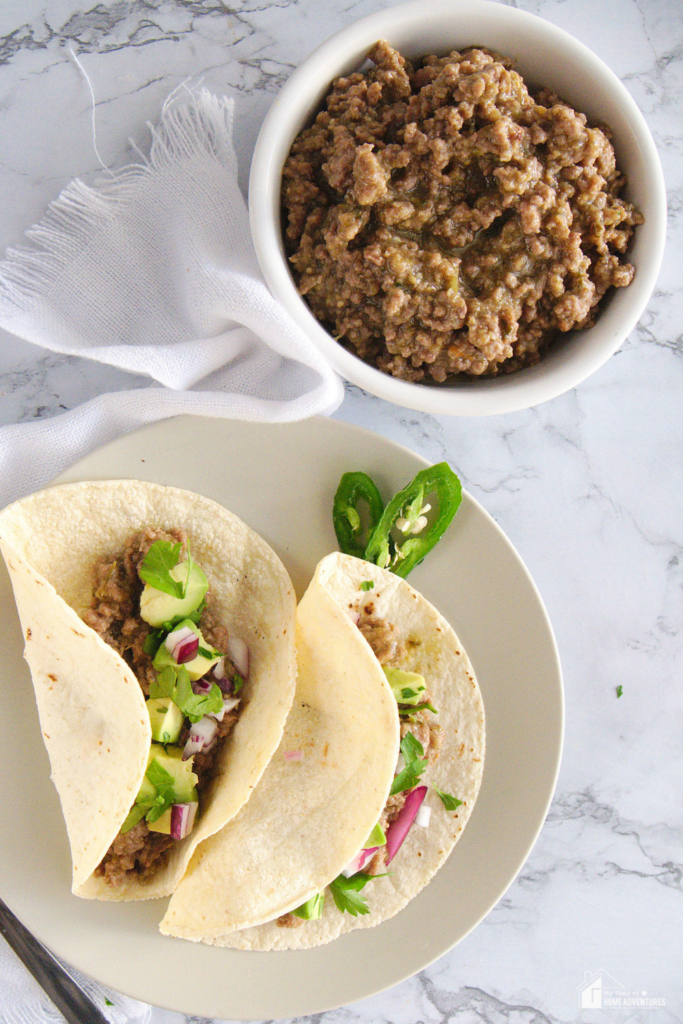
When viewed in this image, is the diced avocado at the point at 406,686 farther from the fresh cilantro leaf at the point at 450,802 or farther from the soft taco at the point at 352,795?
the fresh cilantro leaf at the point at 450,802

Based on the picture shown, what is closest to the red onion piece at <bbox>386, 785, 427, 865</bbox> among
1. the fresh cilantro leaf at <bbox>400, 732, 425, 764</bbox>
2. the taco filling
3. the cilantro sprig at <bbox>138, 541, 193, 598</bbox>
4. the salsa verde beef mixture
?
the taco filling

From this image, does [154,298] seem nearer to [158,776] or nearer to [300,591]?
[300,591]

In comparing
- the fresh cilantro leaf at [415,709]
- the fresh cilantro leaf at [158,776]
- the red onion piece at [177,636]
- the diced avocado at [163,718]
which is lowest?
the fresh cilantro leaf at [415,709]

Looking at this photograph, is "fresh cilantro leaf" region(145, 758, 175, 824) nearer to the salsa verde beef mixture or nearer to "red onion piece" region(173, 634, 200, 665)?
"red onion piece" region(173, 634, 200, 665)

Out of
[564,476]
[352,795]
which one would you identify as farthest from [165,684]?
[564,476]

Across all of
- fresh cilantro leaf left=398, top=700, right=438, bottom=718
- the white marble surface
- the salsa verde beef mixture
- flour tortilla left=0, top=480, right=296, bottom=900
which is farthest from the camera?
the white marble surface

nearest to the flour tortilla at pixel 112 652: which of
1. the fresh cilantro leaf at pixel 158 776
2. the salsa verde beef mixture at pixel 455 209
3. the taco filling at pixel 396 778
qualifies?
the fresh cilantro leaf at pixel 158 776
